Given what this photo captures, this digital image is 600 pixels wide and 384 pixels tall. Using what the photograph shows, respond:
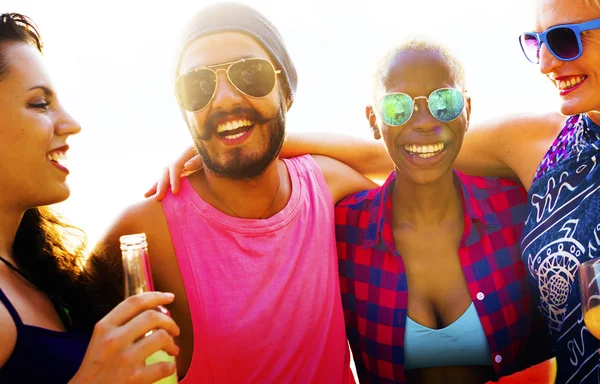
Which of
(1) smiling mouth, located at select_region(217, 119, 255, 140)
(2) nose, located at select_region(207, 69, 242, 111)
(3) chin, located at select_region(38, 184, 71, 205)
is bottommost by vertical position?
(3) chin, located at select_region(38, 184, 71, 205)

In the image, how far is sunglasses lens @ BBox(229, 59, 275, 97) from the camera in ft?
8.80

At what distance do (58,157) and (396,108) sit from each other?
1.55m

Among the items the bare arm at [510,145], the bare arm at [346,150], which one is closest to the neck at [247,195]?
the bare arm at [346,150]

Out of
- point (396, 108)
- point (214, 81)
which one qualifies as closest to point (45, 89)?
point (214, 81)

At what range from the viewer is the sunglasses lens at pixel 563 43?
2.30m

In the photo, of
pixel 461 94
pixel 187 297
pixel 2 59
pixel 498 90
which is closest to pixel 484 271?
pixel 461 94

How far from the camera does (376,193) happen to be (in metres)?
3.08

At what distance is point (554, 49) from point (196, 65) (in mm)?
1639

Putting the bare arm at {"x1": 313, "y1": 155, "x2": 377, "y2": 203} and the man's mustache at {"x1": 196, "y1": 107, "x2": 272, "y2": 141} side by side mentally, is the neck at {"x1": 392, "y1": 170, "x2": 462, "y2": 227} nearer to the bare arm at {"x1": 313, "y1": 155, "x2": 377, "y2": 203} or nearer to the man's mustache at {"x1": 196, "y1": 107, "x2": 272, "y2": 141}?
the bare arm at {"x1": 313, "y1": 155, "x2": 377, "y2": 203}

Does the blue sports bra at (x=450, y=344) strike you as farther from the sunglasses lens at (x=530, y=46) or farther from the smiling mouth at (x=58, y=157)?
the smiling mouth at (x=58, y=157)

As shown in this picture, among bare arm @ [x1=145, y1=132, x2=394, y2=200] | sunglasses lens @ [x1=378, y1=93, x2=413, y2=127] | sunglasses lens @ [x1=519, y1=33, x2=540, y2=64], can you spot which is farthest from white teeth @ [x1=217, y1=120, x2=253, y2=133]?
sunglasses lens @ [x1=519, y1=33, x2=540, y2=64]

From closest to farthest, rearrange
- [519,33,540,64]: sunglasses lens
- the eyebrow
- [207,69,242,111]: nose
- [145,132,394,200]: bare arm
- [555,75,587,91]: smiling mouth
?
the eyebrow < [555,75,587,91]: smiling mouth < [519,33,540,64]: sunglasses lens < [207,69,242,111]: nose < [145,132,394,200]: bare arm

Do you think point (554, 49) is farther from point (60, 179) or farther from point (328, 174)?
point (60, 179)

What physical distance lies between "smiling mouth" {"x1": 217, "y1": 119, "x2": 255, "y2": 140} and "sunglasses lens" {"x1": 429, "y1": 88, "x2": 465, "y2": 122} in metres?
0.90
